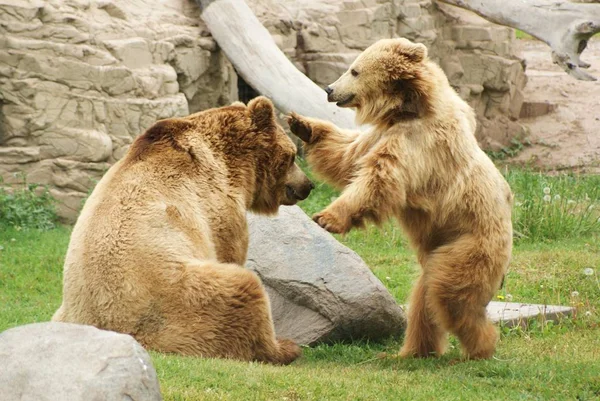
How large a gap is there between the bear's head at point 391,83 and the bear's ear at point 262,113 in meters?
0.63

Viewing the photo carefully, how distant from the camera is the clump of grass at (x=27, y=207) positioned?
12.0 m

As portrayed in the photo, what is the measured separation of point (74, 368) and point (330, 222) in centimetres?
230

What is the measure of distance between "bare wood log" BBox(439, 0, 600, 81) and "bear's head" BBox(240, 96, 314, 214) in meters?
6.03

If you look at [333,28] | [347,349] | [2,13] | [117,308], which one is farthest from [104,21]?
[117,308]

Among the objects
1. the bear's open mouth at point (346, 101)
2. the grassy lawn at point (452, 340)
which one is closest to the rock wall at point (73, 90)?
the grassy lawn at point (452, 340)

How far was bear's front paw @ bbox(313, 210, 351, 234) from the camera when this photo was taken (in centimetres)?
637

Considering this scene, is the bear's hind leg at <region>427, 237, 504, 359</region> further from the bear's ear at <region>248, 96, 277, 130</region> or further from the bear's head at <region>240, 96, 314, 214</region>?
the bear's ear at <region>248, 96, 277, 130</region>

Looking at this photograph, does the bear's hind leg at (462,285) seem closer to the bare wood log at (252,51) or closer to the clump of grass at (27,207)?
the clump of grass at (27,207)

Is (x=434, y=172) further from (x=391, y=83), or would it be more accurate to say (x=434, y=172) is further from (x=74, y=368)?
(x=74, y=368)

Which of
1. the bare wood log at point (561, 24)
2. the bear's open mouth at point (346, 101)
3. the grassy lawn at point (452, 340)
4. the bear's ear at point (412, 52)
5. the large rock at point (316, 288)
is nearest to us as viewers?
the grassy lawn at point (452, 340)

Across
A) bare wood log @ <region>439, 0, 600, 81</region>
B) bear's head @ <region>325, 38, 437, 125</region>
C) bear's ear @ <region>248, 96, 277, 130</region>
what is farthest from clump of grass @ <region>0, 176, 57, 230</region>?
bare wood log @ <region>439, 0, 600, 81</region>

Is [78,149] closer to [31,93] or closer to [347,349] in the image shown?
[31,93]

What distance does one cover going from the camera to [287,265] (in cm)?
820

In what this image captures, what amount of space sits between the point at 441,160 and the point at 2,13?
693cm
